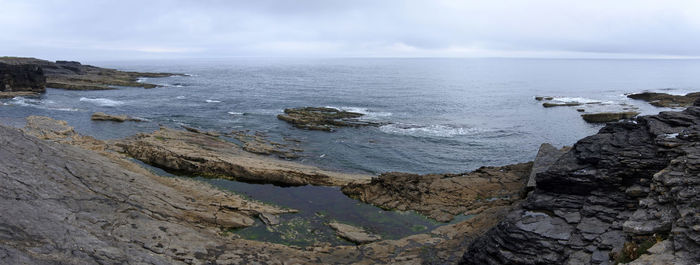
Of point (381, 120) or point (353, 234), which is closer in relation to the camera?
point (353, 234)

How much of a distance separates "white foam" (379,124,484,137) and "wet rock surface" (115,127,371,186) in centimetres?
1859

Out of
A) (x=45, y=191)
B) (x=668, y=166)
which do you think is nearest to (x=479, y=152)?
(x=668, y=166)

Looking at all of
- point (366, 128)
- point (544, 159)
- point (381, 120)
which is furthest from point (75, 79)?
point (544, 159)

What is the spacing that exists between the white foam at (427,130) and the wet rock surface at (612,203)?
31.1 meters

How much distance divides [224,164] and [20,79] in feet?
234

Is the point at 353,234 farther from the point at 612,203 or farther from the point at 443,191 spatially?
the point at 612,203

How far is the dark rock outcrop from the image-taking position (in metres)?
73.3

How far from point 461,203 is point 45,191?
69.9 ft

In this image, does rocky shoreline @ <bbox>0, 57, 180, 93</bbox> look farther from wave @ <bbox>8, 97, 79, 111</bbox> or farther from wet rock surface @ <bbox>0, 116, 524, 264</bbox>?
wet rock surface @ <bbox>0, 116, 524, 264</bbox>

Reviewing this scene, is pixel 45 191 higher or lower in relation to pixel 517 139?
higher

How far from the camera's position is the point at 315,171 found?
101ft

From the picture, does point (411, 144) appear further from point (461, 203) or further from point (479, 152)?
point (461, 203)

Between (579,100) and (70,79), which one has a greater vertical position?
(70,79)

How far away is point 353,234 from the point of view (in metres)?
20.5
